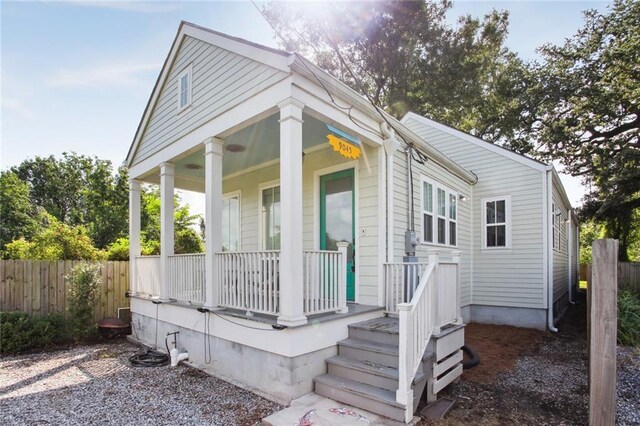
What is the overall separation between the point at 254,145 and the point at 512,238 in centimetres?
659

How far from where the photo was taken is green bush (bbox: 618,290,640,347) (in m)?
5.84

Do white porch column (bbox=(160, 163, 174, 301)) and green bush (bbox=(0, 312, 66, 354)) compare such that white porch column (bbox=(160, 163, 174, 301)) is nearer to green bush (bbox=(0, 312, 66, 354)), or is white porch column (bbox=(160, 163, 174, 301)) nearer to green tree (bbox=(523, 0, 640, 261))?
green bush (bbox=(0, 312, 66, 354))

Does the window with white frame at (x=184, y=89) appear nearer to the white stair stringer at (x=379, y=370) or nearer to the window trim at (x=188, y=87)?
the window trim at (x=188, y=87)

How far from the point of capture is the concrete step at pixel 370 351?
3787 millimetres

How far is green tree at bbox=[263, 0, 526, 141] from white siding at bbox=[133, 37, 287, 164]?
940cm

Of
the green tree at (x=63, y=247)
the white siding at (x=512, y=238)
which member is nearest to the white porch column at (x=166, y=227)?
the green tree at (x=63, y=247)

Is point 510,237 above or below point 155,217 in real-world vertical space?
below

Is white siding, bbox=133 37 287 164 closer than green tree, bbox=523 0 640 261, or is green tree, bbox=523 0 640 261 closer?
white siding, bbox=133 37 287 164

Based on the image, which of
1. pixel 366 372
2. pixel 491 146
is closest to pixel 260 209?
pixel 366 372

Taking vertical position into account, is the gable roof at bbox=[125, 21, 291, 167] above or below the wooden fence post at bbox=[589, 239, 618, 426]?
above

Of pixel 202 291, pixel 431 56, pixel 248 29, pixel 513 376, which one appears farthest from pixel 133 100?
pixel 431 56

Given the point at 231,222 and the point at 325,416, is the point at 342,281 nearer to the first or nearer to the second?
the point at 325,416

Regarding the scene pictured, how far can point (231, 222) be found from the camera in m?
8.24

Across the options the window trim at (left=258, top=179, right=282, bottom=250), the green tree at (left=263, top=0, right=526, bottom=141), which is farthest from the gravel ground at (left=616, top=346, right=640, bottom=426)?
the green tree at (left=263, top=0, right=526, bottom=141)
